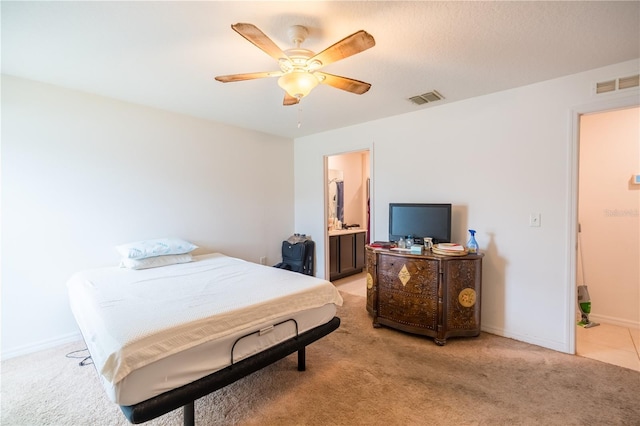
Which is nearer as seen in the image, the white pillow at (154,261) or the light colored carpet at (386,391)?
the light colored carpet at (386,391)

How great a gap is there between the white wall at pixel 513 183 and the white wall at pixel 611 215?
1009mm

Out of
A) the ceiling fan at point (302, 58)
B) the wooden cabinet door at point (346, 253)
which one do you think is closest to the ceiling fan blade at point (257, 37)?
the ceiling fan at point (302, 58)

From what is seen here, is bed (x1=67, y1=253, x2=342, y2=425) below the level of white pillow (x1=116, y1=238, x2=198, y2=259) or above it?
below

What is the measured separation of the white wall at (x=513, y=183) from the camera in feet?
8.18

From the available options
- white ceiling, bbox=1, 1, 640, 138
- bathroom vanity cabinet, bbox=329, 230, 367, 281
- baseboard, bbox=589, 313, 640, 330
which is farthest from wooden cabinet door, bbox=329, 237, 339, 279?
baseboard, bbox=589, 313, 640, 330

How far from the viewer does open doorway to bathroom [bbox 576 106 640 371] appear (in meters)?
2.89

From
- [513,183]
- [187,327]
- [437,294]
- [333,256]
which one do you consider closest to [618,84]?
[513,183]

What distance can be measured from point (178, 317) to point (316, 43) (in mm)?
1967

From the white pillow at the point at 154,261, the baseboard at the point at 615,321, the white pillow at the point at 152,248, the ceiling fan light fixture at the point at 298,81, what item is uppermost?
the ceiling fan light fixture at the point at 298,81

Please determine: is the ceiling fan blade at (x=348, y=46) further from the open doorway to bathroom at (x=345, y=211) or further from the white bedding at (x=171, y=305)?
the open doorway to bathroom at (x=345, y=211)

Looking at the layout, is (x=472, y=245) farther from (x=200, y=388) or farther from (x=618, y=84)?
(x=200, y=388)

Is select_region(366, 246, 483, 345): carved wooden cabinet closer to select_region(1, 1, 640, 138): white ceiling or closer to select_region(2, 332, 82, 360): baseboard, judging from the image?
select_region(1, 1, 640, 138): white ceiling

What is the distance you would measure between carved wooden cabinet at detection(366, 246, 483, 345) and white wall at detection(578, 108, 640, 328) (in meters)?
1.54

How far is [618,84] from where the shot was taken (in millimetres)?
2260
